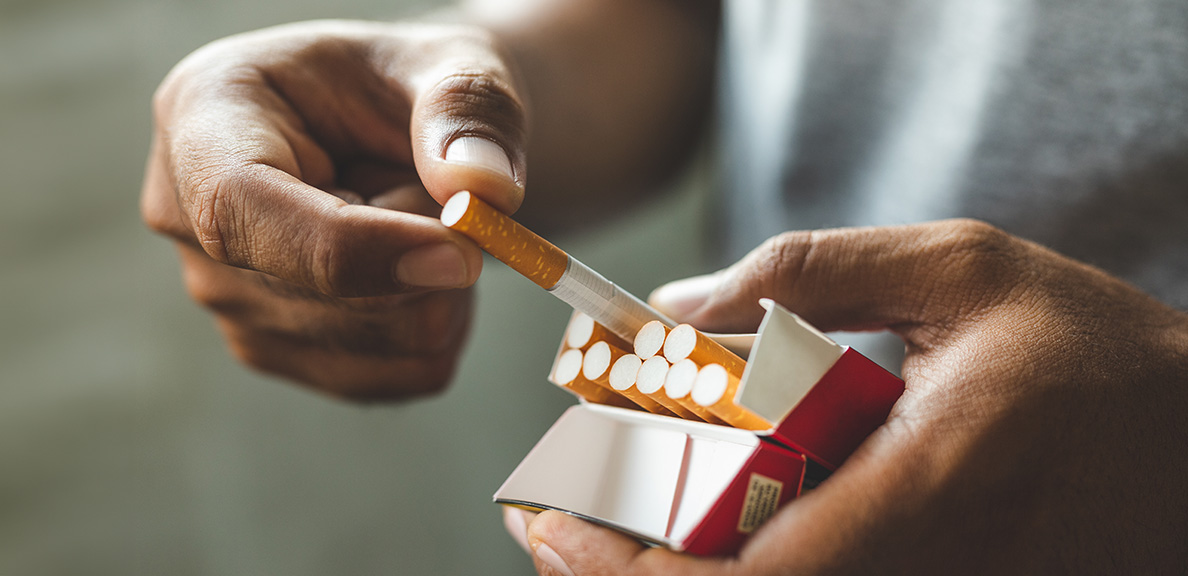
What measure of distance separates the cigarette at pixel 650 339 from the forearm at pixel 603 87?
569mm

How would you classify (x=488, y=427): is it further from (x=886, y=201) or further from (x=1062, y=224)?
(x=1062, y=224)

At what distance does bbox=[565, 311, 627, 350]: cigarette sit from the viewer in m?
0.45

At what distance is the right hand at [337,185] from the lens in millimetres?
391

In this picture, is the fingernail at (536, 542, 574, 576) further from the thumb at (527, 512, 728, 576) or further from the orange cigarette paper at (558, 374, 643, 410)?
the orange cigarette paper at (558, 374, 643, 410)

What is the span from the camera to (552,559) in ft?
1.40

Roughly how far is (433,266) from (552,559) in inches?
7.8

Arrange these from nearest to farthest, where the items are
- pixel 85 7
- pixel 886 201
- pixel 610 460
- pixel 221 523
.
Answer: pixel 610 460, pixel 886 201, pixel 85 7, pixel 221 523

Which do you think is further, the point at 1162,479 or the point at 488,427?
the point at 488,427

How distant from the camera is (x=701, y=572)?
0.36m

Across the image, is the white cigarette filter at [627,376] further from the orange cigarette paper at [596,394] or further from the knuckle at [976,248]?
the knuckle at [976,248]

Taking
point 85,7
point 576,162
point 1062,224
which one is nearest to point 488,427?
point 576,162

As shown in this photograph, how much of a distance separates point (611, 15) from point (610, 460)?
0.71 m

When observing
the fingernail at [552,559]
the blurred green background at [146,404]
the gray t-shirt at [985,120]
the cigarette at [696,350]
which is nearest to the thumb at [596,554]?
the fingernail at [552,559]

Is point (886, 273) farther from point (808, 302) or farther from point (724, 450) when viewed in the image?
point (724, 450)
